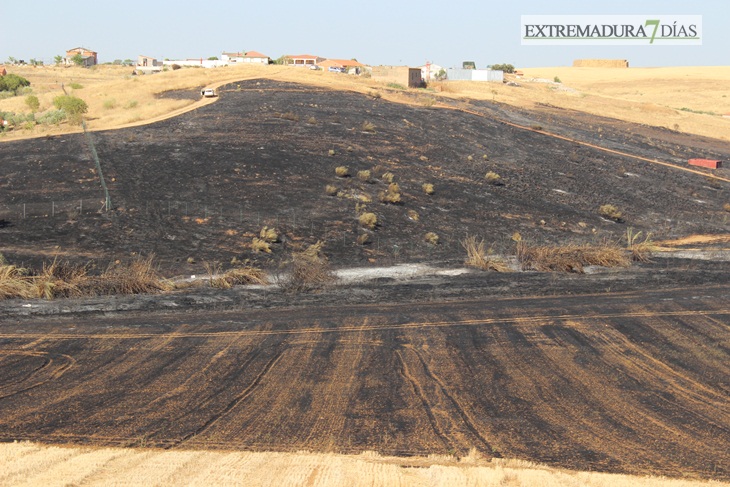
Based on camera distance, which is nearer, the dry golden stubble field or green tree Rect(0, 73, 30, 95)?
the dry golden stubble field

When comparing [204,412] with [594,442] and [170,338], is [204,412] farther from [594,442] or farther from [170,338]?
[594,442]

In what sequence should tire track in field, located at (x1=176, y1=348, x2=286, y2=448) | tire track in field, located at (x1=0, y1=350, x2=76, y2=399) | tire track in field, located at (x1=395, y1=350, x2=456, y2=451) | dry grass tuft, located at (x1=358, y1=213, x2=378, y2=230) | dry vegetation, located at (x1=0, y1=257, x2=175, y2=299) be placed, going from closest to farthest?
1. tire track in field, located at (x1=395, y1=350, x2=456, y2=451)
2. tire track in field, located at (x1=176, y1=348, x2=286, y2=448)
3. tire track in field, located at (x1=0, y1=350, x2=76, y2=399)
4. dry vegetation, located at (x1=0, y1=257, x2=175, y2=299)
5. dry grass tuft, located at (x1=358, y1=213, x2=378, y2=230)

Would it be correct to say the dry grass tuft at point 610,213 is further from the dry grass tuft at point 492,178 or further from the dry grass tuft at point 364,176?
the dry grass tuft at point 364,176

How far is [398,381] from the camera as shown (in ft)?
50.5

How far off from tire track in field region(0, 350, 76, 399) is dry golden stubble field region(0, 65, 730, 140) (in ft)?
95.7

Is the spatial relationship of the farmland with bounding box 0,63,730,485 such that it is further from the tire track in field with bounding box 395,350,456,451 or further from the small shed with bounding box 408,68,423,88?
the small shed with bounding box 408,68,423,88

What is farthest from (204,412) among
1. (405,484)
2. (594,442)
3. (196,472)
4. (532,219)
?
(532,219)

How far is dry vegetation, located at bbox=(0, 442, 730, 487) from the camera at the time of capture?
10.5 meters

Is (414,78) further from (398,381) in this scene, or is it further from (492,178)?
(398,381)

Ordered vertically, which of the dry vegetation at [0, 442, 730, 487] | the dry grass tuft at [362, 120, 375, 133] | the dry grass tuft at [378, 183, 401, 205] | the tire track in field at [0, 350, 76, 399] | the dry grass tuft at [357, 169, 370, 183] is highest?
the dry grass tuft at [362, 120, 375, 133]

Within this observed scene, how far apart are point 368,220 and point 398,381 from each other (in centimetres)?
1708

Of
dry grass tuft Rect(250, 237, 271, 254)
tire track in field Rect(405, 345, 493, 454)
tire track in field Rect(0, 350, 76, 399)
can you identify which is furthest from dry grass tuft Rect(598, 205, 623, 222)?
tire track in field Rect(0, 350, 76, 399)

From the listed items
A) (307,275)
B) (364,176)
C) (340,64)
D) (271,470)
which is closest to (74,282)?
(307,275)

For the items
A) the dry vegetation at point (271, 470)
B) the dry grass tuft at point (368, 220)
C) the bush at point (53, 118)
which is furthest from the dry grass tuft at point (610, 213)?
the bush at point (53, 118)
